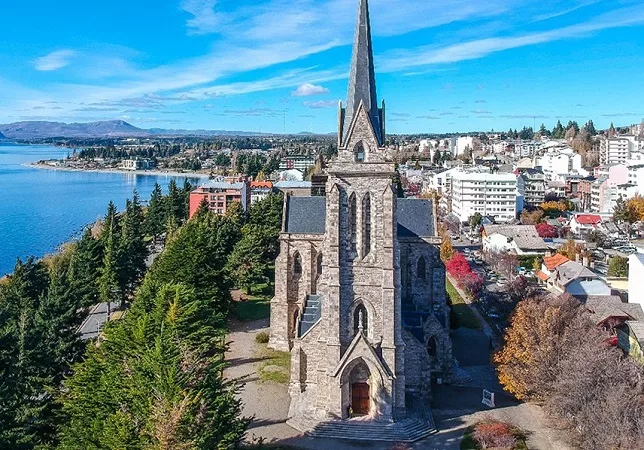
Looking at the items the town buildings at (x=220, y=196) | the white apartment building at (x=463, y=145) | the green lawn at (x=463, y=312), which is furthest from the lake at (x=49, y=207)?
the white apartment building at (x=463, y=145)

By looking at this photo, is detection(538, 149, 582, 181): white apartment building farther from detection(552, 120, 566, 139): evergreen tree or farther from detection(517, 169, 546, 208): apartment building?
detection(552, 120, 566, 139): evergreen tree

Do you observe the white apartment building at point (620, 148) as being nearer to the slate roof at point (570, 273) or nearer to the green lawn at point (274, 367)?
the slate roof at point (570, 273)

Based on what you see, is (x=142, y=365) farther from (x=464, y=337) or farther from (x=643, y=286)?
(x=643, y=286)

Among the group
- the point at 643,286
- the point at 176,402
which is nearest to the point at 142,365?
the point at 176,402

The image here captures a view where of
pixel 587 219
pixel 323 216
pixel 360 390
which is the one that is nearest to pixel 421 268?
pixel 323 216

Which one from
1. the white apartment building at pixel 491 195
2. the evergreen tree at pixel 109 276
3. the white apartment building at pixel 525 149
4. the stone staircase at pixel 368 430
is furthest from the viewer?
the white apartment building at pixel 525 149

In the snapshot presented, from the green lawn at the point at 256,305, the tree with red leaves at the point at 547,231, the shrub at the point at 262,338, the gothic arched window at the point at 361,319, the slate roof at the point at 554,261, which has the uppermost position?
the gothic arched window at the point at 361,319

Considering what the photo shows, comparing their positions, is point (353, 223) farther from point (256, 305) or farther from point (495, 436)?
point (256, 305)
